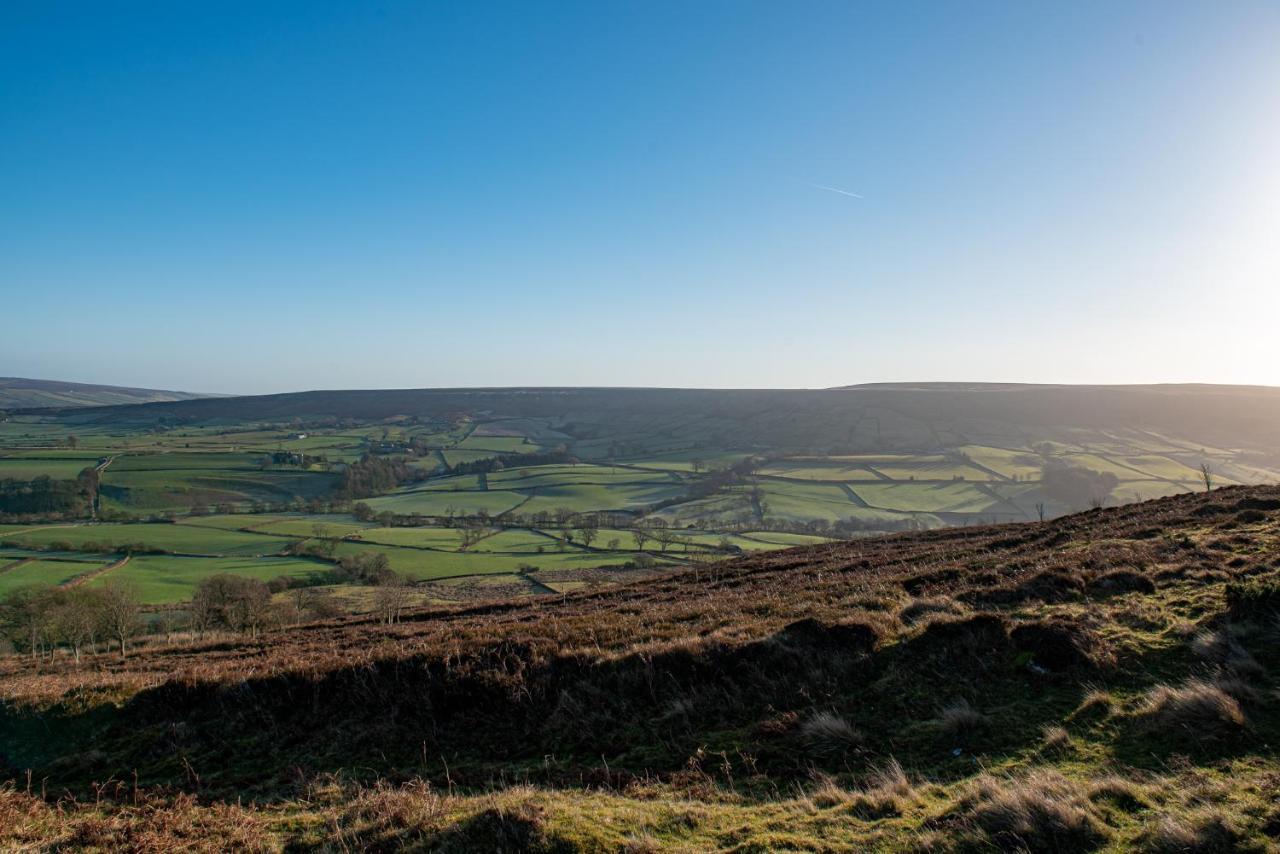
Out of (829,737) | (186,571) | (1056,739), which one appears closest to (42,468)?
(186,571)

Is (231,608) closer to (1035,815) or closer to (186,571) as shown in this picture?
(186,571)

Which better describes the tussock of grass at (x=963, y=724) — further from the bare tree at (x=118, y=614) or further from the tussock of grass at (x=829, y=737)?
the bare tree at (x=118, y=614)

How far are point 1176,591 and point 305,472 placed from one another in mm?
134885

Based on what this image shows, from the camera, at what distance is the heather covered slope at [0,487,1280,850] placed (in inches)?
255

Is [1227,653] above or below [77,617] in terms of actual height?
above

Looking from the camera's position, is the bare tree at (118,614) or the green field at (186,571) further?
the green field at (186,571)

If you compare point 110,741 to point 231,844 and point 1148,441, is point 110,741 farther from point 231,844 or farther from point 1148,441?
point 1148,441

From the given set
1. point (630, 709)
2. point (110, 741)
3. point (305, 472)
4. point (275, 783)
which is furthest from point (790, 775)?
point (305, 472)

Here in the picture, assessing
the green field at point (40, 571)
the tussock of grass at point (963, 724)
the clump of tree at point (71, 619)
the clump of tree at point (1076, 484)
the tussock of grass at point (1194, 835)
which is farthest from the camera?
the clump of tree at point (1076, 484)

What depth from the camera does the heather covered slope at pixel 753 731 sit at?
648 cm

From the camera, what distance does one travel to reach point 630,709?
10516mm

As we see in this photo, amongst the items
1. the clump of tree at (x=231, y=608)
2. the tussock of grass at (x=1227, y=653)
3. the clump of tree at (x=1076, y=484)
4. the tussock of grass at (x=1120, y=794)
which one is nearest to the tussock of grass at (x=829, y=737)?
the tussock of grass at (x=1120, y=794)

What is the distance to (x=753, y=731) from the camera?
9.27 m

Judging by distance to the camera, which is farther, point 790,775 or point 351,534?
point 351,534
